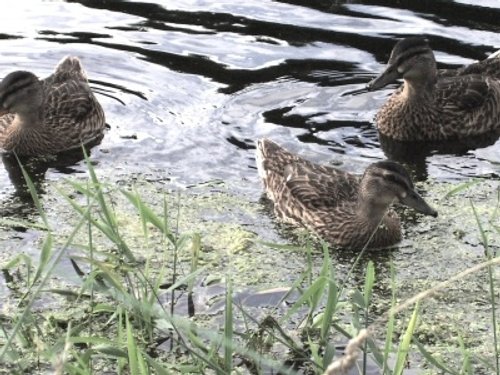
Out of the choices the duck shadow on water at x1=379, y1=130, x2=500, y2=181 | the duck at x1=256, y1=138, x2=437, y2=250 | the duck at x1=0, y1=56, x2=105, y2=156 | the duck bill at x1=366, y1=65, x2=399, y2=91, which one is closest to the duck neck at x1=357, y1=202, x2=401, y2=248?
the duck at x1=256, y1=138, x2=437, y2=250

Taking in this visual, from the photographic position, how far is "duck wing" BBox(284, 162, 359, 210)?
7398 millimetres

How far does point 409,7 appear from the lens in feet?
36.9

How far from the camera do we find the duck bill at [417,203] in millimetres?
6898

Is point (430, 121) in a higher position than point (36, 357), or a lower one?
higher

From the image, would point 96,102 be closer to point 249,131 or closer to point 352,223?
point 249,131

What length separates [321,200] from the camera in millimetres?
7395

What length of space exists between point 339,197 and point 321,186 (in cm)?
14

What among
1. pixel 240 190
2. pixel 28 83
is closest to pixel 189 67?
pixel 28 83

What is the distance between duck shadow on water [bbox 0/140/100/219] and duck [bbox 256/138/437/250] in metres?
1.40

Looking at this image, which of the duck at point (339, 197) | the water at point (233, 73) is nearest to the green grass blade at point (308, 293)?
the duck at point (339, 197)

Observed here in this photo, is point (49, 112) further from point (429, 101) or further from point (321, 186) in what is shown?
point (429, 101)

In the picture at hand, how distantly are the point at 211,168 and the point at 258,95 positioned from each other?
1.57 m

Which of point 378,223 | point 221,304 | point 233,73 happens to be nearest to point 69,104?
point 233,73

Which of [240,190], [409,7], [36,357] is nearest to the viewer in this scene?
[36,357]
